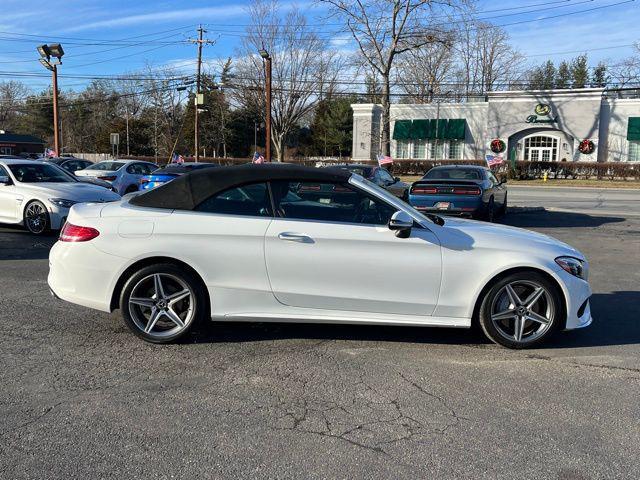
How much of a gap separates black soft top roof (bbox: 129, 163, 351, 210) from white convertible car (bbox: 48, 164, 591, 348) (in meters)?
0.01

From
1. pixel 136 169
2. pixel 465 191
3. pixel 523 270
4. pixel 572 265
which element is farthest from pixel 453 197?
pixel 136 169

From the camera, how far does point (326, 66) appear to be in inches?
1695

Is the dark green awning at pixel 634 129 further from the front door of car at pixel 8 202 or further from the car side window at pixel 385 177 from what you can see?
the front door of car at pixel 8 202

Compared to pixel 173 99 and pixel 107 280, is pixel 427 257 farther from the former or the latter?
pixel 173 99

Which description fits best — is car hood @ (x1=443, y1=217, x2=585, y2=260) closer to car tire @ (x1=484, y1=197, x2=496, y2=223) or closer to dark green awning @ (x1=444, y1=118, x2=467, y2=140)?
car tire @ (x1=484, y1=197, x2=496, y2=223)

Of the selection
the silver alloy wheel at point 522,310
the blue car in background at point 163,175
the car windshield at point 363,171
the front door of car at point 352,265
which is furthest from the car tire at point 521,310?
the blue car in background at point 163,175

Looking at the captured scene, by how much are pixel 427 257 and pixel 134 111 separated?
8284cm

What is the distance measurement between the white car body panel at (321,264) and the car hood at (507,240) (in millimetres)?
15

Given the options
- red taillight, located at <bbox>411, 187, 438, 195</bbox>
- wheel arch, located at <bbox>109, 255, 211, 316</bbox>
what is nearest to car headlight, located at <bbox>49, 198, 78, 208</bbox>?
wheel arch, located at <bbox>109, 255, 211, 316</bbox>

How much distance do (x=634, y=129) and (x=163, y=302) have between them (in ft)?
174

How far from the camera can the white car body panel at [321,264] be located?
185 inches

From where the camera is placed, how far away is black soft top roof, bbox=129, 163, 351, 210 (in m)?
4.90

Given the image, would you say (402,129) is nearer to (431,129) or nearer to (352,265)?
(431,129)

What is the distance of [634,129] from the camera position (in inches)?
1897
